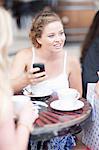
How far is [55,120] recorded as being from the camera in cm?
175

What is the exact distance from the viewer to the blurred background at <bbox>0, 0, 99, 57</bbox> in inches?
255

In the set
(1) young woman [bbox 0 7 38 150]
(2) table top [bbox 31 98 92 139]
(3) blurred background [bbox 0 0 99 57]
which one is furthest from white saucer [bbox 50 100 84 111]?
(3) blurred background [bbox 0 0 99 57]

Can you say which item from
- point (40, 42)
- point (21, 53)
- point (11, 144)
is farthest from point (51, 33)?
point (11, 144)

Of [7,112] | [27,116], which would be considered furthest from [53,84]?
[7,112]

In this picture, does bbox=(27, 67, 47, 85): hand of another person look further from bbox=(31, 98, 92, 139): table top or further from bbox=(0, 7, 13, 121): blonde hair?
bbox=(0, 7, 13, 121): blonde hair

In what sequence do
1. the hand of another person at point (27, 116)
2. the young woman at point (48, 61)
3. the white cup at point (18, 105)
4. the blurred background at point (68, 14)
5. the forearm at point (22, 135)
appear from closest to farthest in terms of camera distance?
the forearm at point (22, 135) < the hand of another person at point (27, 116) < the white cup at point (18, 105) < the young woman at point (48, 61) < the blurred background at point (68, 14)

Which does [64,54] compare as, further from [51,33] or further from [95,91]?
[95,91]

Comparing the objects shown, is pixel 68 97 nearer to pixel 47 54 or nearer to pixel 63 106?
pixel 63 106

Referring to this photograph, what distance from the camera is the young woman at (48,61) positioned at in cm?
223

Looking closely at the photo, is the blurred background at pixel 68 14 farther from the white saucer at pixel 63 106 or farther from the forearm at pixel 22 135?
the forearm at pixel 22 135

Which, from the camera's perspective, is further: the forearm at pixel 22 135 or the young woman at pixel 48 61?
the young woman at pixel 48 61

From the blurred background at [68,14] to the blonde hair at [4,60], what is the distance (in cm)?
463

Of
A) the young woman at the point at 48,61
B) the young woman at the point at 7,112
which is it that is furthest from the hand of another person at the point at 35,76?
the young woman at the point at 7,112

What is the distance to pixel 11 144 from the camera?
1419 millimetres
